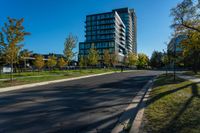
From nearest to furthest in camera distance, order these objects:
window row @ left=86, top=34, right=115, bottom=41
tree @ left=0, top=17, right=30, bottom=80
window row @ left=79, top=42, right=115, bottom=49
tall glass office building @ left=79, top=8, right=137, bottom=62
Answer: tree @ left=0, top=17, right=30, bottom=80
window row @ left=79, top=42, right=115, bottom=49
tall glass office building @ left=79, top=8, right=137, bottom=62
window row @ left=86, top=34, right=115, bottom=41

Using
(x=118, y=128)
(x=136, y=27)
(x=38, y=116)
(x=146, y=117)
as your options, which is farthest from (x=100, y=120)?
(x=136, y=27)

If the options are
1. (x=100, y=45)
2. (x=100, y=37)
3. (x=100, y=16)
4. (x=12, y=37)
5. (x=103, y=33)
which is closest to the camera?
(x=12, y=37)

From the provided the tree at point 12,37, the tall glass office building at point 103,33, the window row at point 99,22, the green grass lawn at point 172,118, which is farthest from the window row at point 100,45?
the green grass lawn at point 172,118

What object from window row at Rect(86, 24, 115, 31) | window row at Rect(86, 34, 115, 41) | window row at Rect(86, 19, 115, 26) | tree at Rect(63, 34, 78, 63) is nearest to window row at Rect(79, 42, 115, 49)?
window row at Rect(86, 34, 115, 41)

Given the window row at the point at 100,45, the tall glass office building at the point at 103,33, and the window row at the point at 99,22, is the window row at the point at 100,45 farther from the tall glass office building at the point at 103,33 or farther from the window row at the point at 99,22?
the window row at the point at 99,22

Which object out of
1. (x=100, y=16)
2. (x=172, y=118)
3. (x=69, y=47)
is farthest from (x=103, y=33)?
(x=172, y=118)

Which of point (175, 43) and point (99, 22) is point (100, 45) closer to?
point (99, 22)

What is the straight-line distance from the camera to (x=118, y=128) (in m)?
4.77

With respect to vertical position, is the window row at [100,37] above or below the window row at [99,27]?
below

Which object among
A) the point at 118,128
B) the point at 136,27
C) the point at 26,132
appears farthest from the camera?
the point at 136,27

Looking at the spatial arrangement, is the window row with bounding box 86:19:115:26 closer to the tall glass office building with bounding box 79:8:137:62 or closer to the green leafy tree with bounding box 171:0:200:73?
the tall glass office building with bounding box 79:8:137:62

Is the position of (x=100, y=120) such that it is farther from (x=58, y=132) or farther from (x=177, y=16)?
(x=177, y=16)

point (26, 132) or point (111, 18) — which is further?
point (111, 18)

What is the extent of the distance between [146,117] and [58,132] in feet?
8.72
